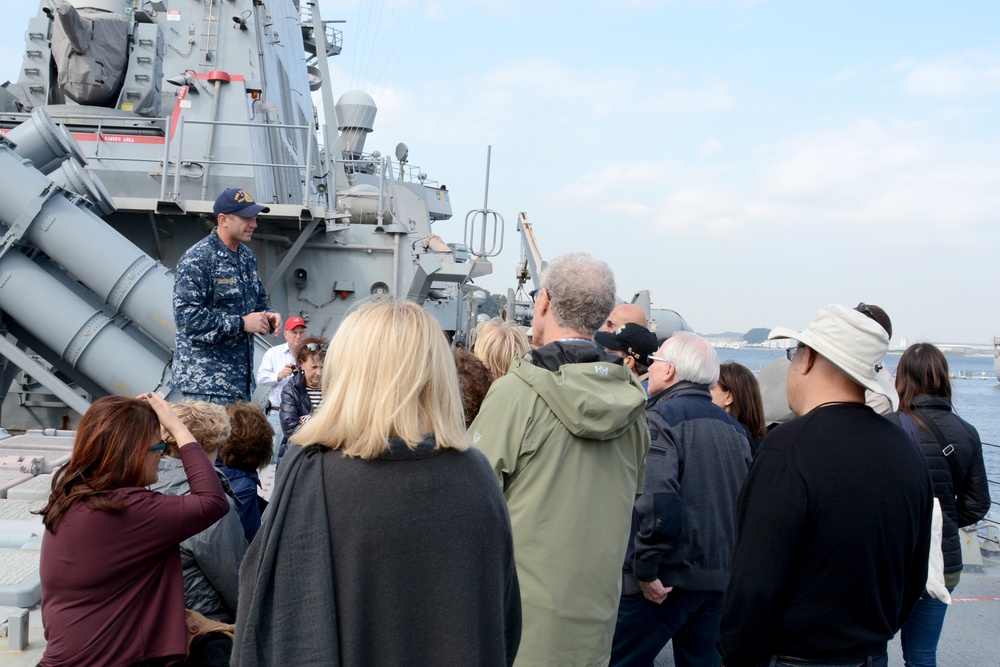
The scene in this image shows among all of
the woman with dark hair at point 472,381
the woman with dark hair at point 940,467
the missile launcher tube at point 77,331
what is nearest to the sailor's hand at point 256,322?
the woman with dark hair at point 472,381

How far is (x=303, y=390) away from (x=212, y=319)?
1.81 feet

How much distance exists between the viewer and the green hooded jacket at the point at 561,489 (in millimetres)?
2332

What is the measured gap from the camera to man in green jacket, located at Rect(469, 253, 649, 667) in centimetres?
233

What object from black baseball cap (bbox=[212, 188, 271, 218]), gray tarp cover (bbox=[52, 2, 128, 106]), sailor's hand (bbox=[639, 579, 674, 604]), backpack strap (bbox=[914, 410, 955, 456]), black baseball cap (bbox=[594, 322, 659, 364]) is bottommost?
sailor's hand (bbox=[639, 579, 674, 604])

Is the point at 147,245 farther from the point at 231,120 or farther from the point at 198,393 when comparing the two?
the point at 198,393

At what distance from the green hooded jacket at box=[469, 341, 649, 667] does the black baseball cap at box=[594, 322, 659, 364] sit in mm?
1122

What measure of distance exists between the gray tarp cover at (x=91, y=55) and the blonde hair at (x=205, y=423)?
9.62 m

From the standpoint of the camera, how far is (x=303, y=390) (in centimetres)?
422

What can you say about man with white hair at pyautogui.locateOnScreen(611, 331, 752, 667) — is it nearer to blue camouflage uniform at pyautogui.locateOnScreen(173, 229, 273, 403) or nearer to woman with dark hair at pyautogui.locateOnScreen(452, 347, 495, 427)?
woman with dark hair at pyautogui.locateOnScreen(452, 347, 495, 427)

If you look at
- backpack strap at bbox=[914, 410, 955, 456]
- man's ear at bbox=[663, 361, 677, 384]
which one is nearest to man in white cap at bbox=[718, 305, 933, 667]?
man's ear at bbox=[663, 361, 677, 384]

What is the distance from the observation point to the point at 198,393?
4.06 meters

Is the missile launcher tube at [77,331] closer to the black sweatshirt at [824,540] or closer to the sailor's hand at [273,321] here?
the sailor's hand at [273,321]

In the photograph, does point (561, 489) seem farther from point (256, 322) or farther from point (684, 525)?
point (256, 322)

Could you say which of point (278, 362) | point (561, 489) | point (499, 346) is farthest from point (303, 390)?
point (561, 489)
